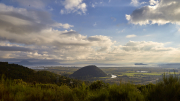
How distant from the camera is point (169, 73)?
802cm

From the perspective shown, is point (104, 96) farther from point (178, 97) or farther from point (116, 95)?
point (178, 97)

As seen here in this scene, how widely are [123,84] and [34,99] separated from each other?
21.8ft

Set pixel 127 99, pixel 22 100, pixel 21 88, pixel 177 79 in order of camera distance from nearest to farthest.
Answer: pixel 127 99, pixel 22 100, pixel 177 79, pixel 21 88

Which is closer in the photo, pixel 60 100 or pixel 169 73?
pixel 60 100

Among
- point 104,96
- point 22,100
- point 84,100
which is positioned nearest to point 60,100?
point 84,100

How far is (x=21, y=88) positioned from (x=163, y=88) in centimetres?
1171

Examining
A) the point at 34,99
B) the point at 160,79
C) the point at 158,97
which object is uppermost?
the point at 160,79

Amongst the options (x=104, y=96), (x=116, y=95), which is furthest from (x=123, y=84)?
(x=104, y=96)

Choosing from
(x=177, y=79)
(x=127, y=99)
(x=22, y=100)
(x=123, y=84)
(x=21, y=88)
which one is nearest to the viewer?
(x=127, y=99)

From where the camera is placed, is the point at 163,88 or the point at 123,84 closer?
the point at 163,88

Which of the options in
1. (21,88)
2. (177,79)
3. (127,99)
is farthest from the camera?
(21,88)

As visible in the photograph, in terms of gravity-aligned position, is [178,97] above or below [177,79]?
below

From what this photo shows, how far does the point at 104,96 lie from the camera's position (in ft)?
23.9

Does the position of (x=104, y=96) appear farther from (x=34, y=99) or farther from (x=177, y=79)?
(x=177, y=79)
